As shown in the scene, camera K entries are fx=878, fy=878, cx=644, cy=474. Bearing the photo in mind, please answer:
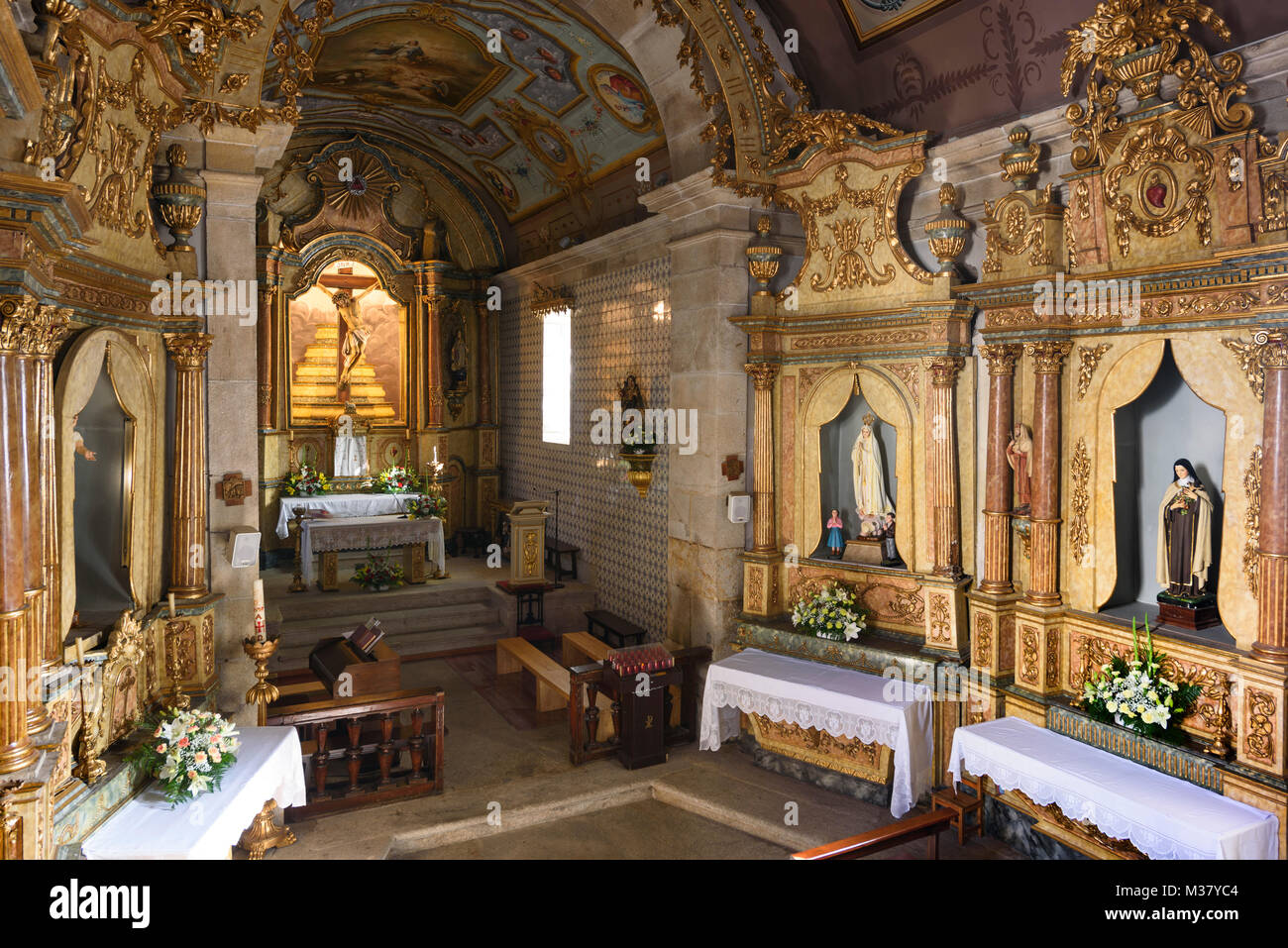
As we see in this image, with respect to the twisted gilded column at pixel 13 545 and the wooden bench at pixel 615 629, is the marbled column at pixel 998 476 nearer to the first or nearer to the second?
the wooden bench at pixel 615 629

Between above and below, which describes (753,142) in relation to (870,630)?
above

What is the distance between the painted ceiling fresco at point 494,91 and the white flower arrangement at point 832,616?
19.1 feet

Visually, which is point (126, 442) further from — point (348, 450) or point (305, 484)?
point (348, 450)

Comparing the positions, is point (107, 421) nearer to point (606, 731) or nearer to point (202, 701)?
point (202, 701)

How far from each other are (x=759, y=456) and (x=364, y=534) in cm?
637

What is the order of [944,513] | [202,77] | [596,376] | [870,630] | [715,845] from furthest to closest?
[596,376]
[870,630]
[944,513]
[715,845]
[202,77]

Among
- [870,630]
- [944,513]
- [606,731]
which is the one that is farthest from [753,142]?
[606,731]

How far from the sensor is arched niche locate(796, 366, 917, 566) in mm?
7953

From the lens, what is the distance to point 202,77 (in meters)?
6.14

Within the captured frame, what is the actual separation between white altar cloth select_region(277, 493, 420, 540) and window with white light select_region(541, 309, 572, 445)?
2446 mm

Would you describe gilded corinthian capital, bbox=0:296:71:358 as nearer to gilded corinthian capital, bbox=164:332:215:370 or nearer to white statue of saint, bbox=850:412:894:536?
gilded corinthian capital, bbox=164:332:215:370

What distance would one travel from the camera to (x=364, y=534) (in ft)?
→ 41.0

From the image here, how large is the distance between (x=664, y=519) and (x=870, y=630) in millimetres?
2946

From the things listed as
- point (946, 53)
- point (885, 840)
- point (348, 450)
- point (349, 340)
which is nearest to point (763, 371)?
point (946, 53)
